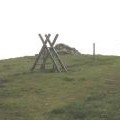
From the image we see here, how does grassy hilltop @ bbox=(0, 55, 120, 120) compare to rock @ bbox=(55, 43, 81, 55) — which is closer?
grassy hilltop @ bbox=(0, 55, 120, 120)

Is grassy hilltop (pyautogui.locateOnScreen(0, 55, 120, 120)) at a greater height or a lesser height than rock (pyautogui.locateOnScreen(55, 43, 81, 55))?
lesser

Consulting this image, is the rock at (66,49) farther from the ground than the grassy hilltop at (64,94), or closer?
farther from the ground

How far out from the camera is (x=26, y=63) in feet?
138

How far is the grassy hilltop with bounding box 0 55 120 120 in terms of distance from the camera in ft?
66.8

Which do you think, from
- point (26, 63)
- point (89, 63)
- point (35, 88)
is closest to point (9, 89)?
point (35, 88)

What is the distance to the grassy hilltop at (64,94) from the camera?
20347 mm

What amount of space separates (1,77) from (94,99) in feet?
38.3

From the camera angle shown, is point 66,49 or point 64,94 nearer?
point 64,94

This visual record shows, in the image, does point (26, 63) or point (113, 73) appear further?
point (26, 63)

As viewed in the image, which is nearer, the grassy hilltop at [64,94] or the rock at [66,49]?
the grassy hilltop at [64,94]

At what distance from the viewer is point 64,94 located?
2473 centimetres

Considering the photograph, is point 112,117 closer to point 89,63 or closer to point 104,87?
Answer: point 104,87

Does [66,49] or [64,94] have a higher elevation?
[66,49]

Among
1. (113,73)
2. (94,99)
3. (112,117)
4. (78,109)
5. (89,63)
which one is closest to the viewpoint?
(112,117)
